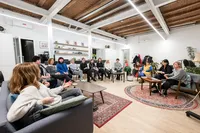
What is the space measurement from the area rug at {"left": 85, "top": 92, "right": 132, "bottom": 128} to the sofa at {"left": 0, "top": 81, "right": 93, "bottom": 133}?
0.57 m

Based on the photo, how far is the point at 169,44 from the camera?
604 centimetres

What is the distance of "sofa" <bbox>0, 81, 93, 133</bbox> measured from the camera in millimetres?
A: 680

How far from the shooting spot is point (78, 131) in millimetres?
1048

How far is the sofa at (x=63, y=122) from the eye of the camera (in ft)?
2.23

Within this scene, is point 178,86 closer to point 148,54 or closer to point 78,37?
point 148,54

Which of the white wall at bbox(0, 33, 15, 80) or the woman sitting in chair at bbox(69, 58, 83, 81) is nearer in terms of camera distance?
the white wall at bbox(0, 33, 15, 80)

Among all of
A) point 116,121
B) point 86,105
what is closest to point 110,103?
Answer: point 116,121

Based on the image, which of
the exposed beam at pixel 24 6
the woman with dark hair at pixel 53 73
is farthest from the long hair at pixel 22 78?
the exposed beam at pixel 24 6

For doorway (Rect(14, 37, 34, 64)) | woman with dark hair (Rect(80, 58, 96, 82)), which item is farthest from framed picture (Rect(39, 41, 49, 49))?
woman with dark hair (Rect(80, 58, 96, 82))

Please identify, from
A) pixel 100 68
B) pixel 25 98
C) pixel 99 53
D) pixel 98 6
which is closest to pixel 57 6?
pixel 98 6

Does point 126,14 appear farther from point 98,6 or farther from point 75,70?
point 75,70

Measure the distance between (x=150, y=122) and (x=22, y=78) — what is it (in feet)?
6.93

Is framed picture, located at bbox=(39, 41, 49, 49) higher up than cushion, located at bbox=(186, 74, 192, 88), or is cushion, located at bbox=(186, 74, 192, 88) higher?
framed picture, located at bbox=(39, 41, 49, 49)

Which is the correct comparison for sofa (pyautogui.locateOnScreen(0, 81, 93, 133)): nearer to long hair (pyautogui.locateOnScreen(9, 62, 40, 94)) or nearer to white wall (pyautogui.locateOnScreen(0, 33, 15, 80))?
long hair (pyautogui.locateOnScreen(9, 62, 40, 94))
